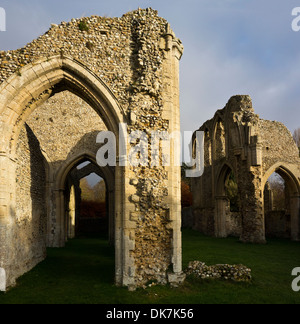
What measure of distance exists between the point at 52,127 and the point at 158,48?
29.5 ft

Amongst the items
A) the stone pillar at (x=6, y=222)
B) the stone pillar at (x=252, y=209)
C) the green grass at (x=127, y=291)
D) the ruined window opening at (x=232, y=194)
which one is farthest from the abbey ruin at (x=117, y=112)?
the ruined window opening at (x=232, y=194)

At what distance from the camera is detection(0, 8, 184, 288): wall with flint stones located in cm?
629

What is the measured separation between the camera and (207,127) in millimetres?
19844

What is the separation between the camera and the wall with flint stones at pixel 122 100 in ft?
20.6

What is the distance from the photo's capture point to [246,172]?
14.6 metres

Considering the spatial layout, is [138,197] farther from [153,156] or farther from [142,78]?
[142,78]

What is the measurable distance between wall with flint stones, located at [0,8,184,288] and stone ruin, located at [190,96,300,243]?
860 cm

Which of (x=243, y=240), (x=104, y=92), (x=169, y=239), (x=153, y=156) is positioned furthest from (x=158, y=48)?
(x=243, y=240)

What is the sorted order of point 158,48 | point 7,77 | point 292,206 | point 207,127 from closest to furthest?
point 7,77, point 158,48, point 292,206, point 207,127

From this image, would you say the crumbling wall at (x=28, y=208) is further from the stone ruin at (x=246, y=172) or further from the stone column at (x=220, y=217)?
the stone column at (x=220, y=217)

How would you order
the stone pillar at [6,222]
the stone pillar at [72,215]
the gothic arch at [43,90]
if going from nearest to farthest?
the stone pillar at [6,222] → the gothic arch at [43,90] → the stone pillar at [72,215]

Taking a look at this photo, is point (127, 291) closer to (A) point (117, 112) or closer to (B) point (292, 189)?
(A) point (117, 112)

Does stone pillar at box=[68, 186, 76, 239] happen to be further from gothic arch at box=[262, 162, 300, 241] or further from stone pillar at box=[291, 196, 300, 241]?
stone pillar at box=[291, 196, 300, 241]

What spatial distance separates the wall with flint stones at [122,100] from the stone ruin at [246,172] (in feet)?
28.2
